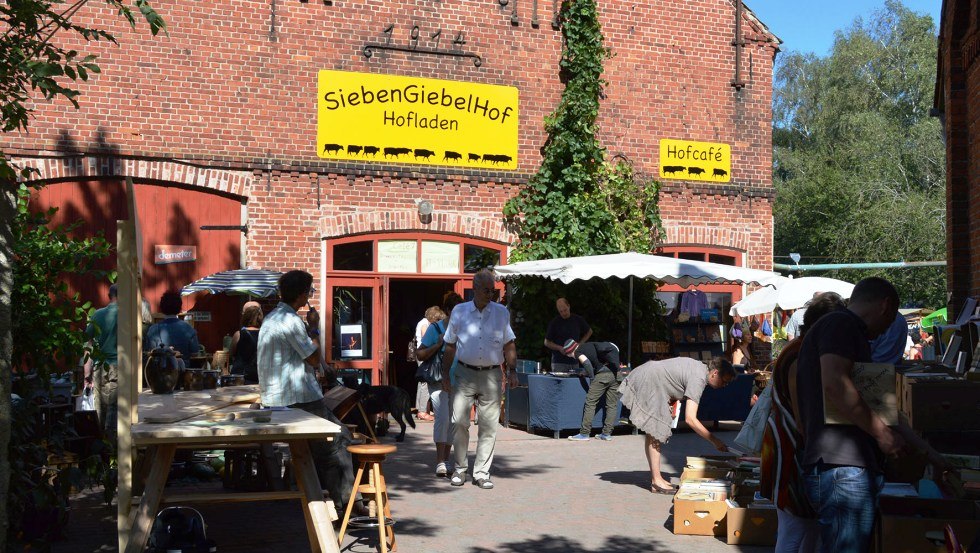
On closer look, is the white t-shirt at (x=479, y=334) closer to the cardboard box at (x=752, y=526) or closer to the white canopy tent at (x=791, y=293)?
the cardboard box at (x=752, y=526)

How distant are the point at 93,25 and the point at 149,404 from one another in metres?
9.57

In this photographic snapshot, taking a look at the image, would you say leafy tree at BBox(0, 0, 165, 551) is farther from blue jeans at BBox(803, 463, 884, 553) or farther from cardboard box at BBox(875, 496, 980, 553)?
cardboard box at BBox(875, 496, 980, 553)

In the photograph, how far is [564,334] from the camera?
14.5 meters

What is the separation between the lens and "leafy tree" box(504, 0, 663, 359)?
1691 cm

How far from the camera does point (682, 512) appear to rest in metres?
8.03

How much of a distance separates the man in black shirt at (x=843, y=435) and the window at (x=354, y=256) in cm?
1182

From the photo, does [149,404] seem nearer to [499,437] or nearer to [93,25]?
[499,437]

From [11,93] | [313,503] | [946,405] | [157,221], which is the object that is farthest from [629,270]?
[11,93]

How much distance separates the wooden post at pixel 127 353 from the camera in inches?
233

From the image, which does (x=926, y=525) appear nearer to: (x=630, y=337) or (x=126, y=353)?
(x=126, y=353)

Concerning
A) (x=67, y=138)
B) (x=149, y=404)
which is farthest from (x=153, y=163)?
(x=149, y=404)

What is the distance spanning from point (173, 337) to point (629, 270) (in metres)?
6.38

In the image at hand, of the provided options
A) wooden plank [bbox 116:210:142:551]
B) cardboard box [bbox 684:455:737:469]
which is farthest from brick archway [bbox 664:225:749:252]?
wooden plank [bbox 116:210:142:551]

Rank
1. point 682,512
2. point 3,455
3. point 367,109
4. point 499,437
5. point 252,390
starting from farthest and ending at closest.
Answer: point 367,109 → point 499,437 → point 252,390 → point 682,512 → point 3,455
